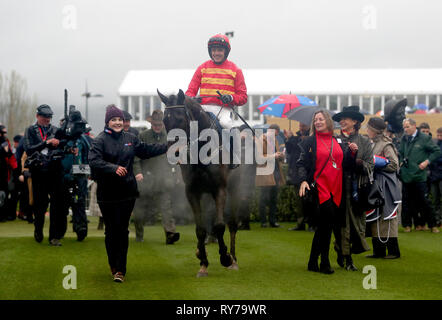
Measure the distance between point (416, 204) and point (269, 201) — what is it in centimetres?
299

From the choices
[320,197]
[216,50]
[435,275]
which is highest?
[216,50]

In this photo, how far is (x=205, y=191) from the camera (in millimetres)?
7492

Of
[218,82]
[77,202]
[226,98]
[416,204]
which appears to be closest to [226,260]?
[226,98]

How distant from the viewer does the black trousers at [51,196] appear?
1014 centimetres

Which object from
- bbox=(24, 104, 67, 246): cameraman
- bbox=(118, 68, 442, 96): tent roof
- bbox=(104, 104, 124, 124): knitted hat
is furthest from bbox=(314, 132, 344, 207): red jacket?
bbox=(118, 68, 442, 96): tent roof

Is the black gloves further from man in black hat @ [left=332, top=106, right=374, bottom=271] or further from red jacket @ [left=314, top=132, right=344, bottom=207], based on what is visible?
man in black hat @ [left=332, top=106, right=374, bottom=271]

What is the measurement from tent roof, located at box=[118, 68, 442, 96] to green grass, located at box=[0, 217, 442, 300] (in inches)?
1129

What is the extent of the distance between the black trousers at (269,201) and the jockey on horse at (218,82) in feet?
17.4

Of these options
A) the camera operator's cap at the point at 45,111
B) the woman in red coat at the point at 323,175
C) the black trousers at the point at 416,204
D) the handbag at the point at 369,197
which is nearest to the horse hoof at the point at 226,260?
the woman in red coat at the point at 323,175

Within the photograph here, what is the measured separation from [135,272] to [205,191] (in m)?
1.30

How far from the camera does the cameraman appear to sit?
10062 mm

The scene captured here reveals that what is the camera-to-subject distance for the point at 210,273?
7.55 m
